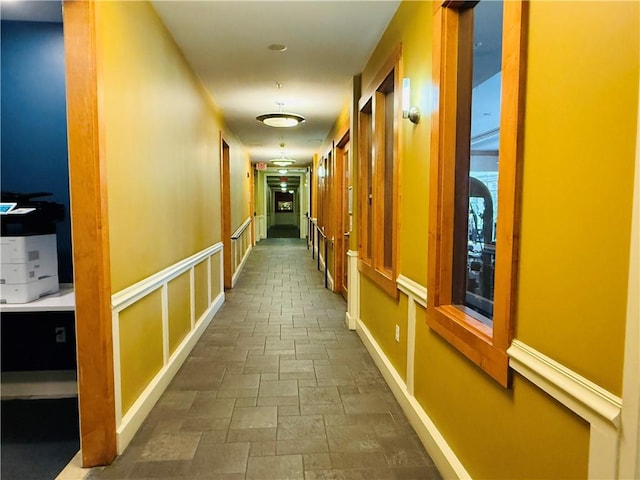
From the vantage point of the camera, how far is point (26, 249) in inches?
75.8

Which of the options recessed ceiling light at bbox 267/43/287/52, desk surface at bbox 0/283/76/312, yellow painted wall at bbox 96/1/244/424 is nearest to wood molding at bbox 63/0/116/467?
yellow painted wall at bbox 96/1/244/424

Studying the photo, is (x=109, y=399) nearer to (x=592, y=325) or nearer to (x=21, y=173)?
(x=21, y=173)

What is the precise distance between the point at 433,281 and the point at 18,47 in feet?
9.07

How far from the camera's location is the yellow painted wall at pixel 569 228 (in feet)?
2.82

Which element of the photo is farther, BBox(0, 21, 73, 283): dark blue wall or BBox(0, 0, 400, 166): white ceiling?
BBox(0, 0, 400, 166): white ceiling

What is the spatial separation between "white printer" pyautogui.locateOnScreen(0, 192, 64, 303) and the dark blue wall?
38 cm

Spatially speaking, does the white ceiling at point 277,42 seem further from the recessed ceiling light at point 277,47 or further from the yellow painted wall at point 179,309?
the yellow painted wall at point 179,309

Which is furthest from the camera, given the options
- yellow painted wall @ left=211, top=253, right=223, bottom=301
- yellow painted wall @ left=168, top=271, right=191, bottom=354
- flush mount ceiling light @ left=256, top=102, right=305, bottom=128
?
yellow painted wall @ left=211, top=253, right=223, bottom=301

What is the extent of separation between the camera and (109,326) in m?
1.86

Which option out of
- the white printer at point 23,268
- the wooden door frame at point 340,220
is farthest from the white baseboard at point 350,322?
the white printer at point 23,268

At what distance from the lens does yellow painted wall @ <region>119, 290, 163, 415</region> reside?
6.86ft

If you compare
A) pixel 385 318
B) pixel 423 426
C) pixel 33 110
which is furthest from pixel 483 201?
pixel 33 110

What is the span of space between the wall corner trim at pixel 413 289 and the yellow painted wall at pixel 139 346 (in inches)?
62.4

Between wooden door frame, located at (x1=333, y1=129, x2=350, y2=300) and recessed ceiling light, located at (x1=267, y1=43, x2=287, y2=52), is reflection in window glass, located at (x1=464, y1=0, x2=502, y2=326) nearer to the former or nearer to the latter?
recessed ceiling light, located at (x1=267, y1=43, x2=287, y2=52)
